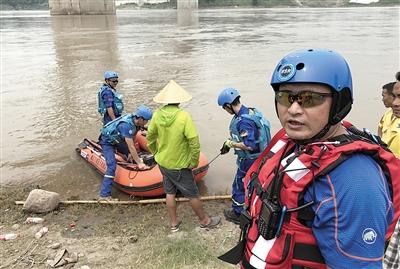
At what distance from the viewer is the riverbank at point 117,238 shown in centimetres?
455

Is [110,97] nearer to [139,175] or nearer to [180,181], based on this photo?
[139,175]

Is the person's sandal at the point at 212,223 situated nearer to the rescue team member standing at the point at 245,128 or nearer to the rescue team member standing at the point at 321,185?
the rescue team member standing at the point at 245,128

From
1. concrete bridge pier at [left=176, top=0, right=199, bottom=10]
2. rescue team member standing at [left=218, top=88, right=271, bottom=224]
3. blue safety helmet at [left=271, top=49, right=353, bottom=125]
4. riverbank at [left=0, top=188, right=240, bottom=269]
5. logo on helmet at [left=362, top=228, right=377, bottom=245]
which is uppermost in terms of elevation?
blue safety helmet at [left=271, top=49, right=353, bottom=125]

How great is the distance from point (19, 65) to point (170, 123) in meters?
19.5

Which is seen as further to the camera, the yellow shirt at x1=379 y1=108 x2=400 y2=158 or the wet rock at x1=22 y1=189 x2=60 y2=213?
the wet rock at x1=22 y1=189 x2=60 y2=213

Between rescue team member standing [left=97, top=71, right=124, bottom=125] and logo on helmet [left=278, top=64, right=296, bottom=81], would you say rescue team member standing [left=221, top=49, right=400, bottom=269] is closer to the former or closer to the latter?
logo on helmet [left=278, top=64, right=296, bottom=81]

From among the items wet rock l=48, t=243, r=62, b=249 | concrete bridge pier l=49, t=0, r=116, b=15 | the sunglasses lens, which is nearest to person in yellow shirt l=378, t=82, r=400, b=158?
the sunglasses lens

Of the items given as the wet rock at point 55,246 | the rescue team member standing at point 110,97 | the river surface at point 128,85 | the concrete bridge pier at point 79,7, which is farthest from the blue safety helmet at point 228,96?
the concrete bridge pier at point 79,7

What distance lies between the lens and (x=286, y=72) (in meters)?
1.76

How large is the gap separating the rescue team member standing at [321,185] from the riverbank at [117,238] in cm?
270

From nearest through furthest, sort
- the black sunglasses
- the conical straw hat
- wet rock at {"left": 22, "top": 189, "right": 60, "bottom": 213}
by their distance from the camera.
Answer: the black sunglasses, the conical straw hat, wet rock at {"left": 22, "top": 189, "right": 60, "bottom": 213}

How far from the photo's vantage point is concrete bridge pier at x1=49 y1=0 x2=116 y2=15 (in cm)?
7656

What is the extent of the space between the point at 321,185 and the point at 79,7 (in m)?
82.8

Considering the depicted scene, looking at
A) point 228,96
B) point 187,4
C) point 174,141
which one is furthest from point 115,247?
point 187,4
